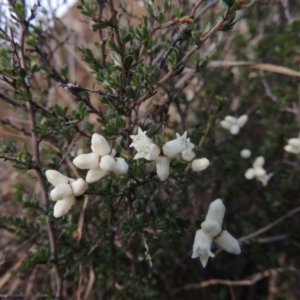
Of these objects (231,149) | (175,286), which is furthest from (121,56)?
(175,286)

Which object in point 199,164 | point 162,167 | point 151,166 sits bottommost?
point 151,166

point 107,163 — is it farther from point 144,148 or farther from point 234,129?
point 234,129

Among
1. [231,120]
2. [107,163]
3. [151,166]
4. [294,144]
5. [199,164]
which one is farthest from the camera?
[151,166]

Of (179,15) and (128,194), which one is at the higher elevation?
(179,15)

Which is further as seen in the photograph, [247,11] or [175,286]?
[247,11]

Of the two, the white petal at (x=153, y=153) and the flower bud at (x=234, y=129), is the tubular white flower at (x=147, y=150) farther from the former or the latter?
the flower bud at (x=234, y=129)

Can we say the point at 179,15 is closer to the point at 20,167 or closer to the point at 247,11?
the point at 20,167

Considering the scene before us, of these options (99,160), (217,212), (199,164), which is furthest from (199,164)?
(99,160)
